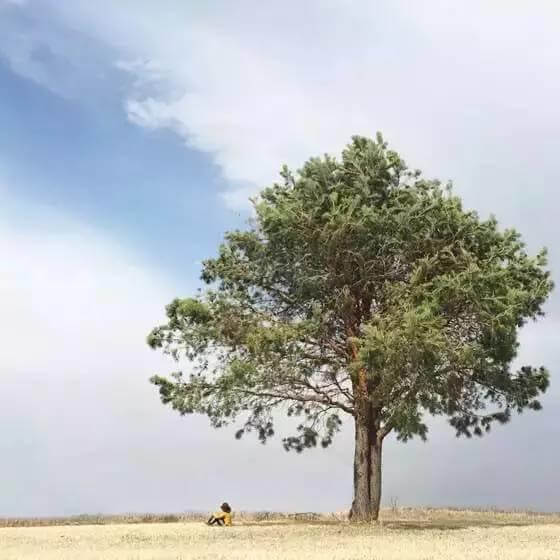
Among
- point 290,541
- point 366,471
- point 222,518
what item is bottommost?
point 290,541

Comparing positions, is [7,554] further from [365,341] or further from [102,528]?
[365,341]

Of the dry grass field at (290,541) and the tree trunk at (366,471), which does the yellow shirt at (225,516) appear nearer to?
the dry grass field at (290,541)

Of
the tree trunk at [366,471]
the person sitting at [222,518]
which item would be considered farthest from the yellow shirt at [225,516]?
the tree trunk at [366,471]

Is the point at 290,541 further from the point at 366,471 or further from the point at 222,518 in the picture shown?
the point at 366,471

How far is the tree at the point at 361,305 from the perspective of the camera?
99.2ft

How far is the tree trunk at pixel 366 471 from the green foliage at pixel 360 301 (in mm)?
485

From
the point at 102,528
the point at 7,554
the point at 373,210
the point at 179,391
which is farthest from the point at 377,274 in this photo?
the point at 7,554

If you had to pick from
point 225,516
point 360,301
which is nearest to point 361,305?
point 360,301

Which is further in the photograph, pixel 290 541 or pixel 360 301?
pixel 360 301

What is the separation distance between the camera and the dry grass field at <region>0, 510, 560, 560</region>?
20.5m

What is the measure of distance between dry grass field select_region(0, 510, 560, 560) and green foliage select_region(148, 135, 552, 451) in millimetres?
4235

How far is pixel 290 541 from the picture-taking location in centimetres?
2461

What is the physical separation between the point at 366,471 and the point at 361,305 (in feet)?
21.2

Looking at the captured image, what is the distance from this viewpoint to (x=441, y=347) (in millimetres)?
28484
